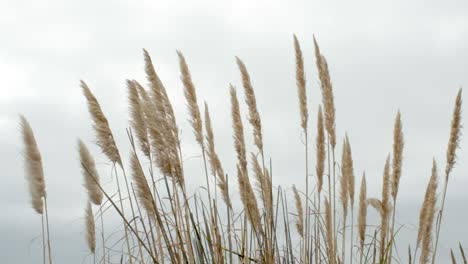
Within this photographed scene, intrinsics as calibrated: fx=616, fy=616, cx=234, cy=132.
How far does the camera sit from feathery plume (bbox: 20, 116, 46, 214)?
3617mm

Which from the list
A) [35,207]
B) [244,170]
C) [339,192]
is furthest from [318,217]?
[35,207]

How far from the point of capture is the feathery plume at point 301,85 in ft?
13.9

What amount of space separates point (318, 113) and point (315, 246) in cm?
93

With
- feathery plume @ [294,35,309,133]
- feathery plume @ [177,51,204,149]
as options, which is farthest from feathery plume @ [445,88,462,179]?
feathery plume @ [177,51,204,149]

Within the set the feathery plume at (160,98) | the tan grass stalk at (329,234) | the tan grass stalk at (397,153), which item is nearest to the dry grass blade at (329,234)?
the tan grass stalk at (329,234)

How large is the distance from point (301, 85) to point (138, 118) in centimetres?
139

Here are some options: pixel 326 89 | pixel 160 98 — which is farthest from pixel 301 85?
pixel 160 98

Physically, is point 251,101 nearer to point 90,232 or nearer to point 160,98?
point 160,98

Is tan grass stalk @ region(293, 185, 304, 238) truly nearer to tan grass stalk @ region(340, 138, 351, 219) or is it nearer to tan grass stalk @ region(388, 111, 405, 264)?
tan grass stalk @ region(340, 138, 351, 219)

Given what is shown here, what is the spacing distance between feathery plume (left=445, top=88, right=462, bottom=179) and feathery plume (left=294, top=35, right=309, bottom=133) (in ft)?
3.58

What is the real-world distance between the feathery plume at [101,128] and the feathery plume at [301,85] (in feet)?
4.87

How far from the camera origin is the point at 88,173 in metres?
3.56

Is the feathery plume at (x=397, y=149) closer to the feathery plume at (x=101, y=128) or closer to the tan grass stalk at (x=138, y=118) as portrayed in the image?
the tan grass stalk at (x=138, y=118)

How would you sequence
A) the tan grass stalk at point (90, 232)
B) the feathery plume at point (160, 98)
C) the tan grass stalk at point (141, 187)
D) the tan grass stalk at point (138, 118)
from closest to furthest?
the tan grass stalk at point (141, 187) < the tan grass stalk at point (138, 118) < the feathery plume at point (160, 98) < the tan grass stalk at point (90, 232)
